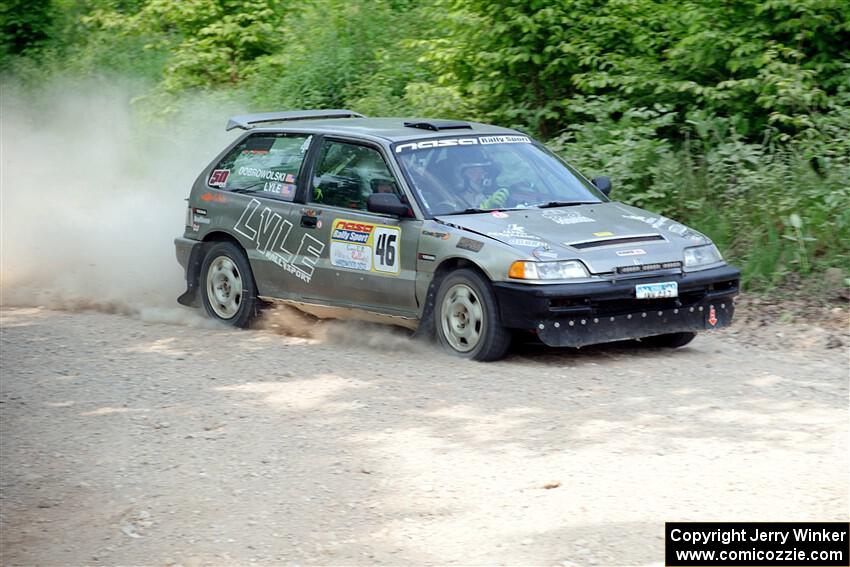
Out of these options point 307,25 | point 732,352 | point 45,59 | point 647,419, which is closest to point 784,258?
point 732,352

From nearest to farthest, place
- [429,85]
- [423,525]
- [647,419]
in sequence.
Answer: [423,525]
[647,419]
[429,85]

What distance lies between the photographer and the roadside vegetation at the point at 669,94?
1108cm

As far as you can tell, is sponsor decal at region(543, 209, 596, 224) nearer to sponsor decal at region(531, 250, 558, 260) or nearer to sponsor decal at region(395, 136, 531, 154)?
sponsor decal at region(531, 250, 558, 260)

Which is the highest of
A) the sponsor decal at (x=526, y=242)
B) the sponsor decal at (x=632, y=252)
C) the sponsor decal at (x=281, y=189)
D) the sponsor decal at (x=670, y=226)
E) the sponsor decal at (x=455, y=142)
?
the sponsor decal at (x=455, y=142)

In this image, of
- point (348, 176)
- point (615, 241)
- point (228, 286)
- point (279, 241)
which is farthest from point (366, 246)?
point (615, 241)

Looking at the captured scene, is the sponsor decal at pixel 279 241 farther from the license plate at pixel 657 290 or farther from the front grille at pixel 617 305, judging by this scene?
the license plate at pixel 657 290

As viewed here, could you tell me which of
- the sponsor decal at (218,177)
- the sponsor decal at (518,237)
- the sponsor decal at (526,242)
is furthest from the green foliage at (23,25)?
the sponsor decal at (526,242)

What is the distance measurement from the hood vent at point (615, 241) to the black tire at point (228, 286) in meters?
3.09

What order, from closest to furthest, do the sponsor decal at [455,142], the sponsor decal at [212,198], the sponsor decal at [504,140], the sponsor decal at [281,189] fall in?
the sponsor decal at [455,142]
the sponsor decal at [504,140]
the sponsor decal at [281,189]
the sponsor decal at [212,198]

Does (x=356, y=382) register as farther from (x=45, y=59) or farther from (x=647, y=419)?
(x=45, y=59)

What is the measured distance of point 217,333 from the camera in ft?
33.7

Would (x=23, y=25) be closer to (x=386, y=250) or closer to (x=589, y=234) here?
(x=386, y=250)

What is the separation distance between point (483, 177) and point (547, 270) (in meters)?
1.39

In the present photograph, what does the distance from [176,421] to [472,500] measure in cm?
234
